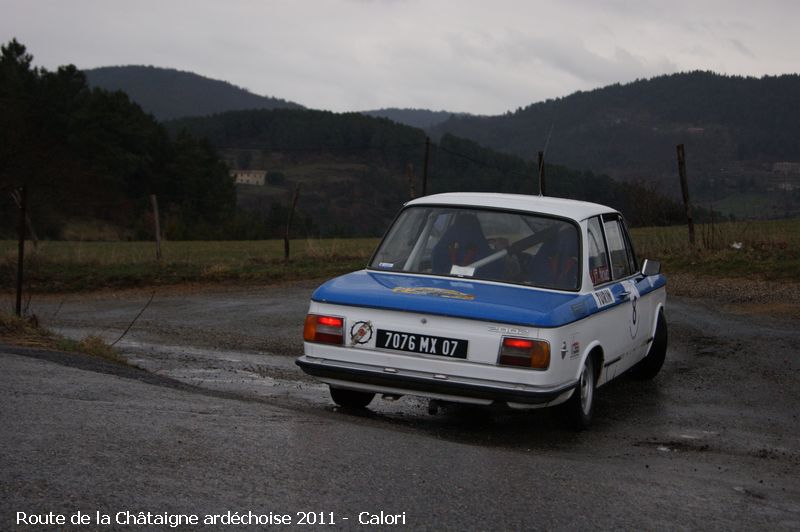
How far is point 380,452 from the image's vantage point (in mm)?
5965

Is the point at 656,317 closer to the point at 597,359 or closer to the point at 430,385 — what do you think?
the point at 597,359

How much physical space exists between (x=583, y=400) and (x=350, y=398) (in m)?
1.81

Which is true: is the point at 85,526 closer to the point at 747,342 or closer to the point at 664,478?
the point at 664,478

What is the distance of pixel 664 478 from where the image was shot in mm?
5992

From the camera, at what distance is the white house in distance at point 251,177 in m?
137

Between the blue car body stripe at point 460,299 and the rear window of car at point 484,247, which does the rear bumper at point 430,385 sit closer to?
the blue car body stripe at point 460,299

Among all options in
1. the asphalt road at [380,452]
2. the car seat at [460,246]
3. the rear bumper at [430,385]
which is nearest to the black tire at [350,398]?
the asphalt road at [380,452]

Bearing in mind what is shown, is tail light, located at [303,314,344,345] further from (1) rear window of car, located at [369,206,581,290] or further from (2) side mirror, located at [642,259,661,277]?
(2) side mirror, located at [642,259,661,277]

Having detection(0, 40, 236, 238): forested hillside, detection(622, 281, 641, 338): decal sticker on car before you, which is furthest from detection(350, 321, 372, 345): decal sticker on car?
detection(0, 40, 236, 238): forested hillside

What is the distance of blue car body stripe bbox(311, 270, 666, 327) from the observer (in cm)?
684

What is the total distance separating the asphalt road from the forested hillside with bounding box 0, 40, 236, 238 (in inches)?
2030

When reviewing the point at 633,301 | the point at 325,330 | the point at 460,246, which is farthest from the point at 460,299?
the point at 633,301

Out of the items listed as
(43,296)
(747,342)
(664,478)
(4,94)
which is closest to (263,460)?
(664,478)

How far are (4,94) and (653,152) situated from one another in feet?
186
